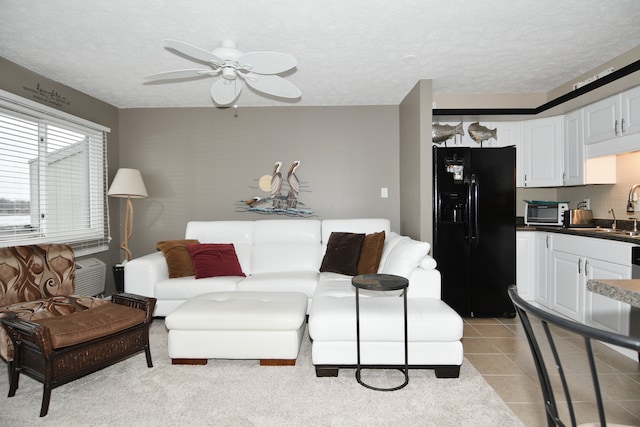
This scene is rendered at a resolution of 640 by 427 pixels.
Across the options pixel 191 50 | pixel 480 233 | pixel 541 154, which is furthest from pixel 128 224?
pixel 541 154

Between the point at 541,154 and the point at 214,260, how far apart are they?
377 cm

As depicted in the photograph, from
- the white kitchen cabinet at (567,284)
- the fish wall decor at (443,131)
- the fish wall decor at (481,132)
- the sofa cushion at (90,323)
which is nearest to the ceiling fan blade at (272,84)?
the sofa cushion at (90,323)

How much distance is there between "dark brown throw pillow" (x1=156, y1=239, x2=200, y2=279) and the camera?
3.54 metres

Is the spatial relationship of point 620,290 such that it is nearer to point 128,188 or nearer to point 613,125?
point 613,125

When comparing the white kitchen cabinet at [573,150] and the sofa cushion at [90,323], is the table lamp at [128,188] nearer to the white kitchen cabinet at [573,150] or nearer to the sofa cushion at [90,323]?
the sofa cushion at [90,323]

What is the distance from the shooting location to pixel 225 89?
8.90ft

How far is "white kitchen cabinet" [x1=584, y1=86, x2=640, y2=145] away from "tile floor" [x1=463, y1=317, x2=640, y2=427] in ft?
5.91

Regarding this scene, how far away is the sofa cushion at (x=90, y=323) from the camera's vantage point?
209cm

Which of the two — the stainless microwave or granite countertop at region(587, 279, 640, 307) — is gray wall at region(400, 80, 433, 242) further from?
granite countertop at region(587, 279, 640, 307)

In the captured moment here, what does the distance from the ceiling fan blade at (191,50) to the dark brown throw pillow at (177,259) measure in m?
2.06

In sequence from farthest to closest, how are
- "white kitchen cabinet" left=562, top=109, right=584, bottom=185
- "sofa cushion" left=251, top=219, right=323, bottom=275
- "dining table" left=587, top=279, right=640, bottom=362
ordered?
"sofa cushion" left=251, top=219, right=323, bottom=275
"white kitchen cabinet" left=562, top=109, right=584, bottom=185
"dining table" left=587, top=279, right=640, bottom=362

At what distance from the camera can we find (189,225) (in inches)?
161

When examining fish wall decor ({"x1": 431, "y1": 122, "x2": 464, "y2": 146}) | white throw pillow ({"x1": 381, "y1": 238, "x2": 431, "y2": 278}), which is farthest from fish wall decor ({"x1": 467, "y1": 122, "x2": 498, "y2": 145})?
white throw pillow ({"x1": 381, "y1": 238, "x2": 431, "y2": 278})

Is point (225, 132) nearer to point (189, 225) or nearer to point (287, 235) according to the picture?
point (189, 225)
